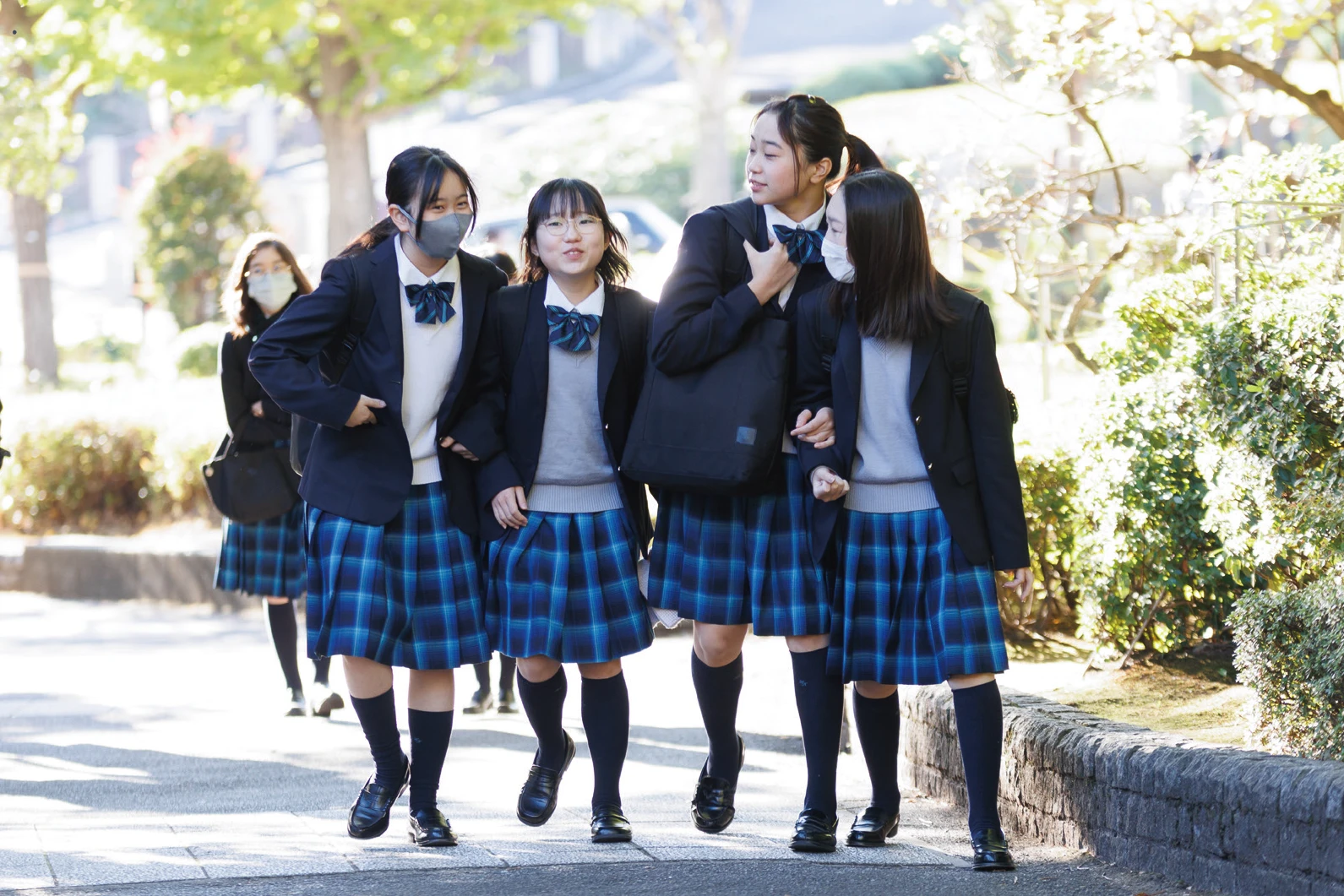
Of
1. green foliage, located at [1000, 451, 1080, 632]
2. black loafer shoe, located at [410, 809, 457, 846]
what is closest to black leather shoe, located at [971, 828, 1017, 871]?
black loafer shoe, located at [410, 809, 457, 846]

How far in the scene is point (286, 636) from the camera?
6.92m

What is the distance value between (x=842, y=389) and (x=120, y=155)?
44613 mm

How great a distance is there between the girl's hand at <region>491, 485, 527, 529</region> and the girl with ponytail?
38 cm

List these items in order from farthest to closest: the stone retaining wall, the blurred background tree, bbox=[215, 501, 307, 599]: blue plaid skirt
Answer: the blurred background tree < bbox=[215, 501, 307, 599]: blue plaid skirt < the stone retaining wall

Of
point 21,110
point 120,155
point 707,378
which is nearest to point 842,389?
point 707,378

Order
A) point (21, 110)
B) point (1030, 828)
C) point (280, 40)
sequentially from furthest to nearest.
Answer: point (280, 40), point (21, 110), point (1030, 828)

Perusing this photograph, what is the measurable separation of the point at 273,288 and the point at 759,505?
2.82m

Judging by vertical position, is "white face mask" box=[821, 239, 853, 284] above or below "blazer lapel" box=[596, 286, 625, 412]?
above

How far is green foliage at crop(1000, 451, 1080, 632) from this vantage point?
21.6ft

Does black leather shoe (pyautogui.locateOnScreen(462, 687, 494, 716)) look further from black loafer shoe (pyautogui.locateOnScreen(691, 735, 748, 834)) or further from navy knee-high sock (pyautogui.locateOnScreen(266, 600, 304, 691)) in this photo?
black loafer shoe (pyautogui.locateOnScreen(691, 735, 748, 834))

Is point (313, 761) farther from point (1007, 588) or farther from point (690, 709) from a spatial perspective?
point (1007, 588)

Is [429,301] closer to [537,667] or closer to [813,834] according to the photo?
[537,667]

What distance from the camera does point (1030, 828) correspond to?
4.81 meters

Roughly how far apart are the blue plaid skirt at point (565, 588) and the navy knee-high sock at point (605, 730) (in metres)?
0.12
